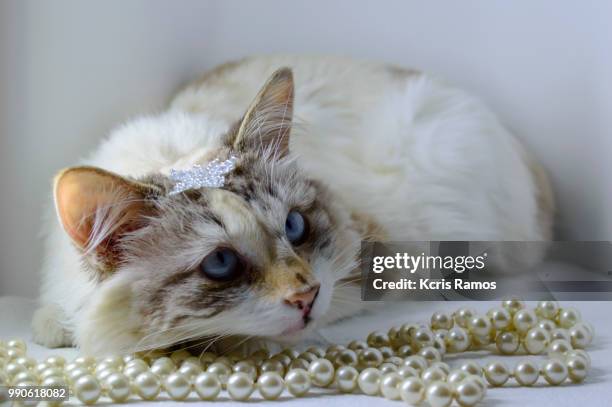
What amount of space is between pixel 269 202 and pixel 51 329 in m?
0.44

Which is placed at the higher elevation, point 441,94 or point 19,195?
point 441,94

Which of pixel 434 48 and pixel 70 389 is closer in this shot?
pixel 70 389

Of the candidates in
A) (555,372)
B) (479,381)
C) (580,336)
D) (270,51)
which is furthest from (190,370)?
(270,51)

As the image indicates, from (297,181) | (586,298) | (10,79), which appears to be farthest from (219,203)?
(586,298)

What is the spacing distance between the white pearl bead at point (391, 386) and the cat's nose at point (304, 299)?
0.12m

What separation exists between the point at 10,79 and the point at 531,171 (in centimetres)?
106

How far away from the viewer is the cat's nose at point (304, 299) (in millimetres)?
908

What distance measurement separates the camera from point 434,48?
1787 millimetres

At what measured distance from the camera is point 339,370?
3.03 ft

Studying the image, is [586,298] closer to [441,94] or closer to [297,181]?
[441,94]

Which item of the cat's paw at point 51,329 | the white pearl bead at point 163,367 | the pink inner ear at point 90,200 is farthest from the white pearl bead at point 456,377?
the cat's paw at point 51,329

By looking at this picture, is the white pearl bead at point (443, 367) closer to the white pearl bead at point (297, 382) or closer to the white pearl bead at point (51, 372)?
the white pearl bead at point (297, 382)

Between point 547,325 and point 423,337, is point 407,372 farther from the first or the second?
point 547,325

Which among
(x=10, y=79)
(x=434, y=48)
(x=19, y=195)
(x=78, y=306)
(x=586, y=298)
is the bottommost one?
(x=78, y=306)
